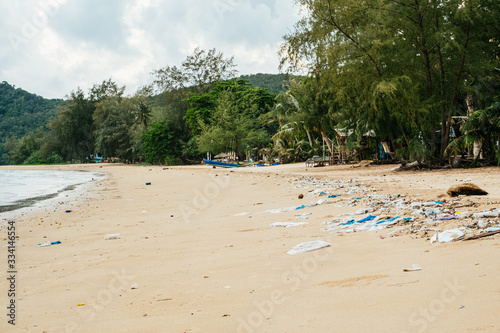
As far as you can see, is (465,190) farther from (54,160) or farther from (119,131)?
(54,160)

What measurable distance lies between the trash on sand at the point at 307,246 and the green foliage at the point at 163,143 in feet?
158

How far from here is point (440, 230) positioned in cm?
459

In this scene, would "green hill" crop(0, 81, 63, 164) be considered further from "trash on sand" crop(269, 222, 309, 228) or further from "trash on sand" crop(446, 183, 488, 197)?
"trash on sand" crop(446, 183, 488, 197)

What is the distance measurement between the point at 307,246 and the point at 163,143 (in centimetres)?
4885

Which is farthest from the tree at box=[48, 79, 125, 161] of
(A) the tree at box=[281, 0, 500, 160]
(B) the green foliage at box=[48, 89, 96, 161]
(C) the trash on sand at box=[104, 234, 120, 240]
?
(C) the trash on sand at box=[104, 234, 120, 240]

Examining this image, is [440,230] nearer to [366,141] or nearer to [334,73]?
[334,73]

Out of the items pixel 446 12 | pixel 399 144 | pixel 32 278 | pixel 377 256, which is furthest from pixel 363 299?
pixel 399 144

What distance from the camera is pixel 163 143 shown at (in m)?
52.2

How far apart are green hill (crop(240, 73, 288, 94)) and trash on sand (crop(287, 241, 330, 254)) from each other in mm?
79024

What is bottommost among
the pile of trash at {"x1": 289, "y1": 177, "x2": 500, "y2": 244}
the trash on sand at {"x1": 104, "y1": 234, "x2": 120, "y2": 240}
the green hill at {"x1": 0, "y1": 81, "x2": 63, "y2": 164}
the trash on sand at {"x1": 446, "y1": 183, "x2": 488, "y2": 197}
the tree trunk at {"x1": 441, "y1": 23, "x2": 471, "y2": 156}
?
the trash on sand at {"x1": 104, "y1": 234, "x2": 120, "y2": 240}

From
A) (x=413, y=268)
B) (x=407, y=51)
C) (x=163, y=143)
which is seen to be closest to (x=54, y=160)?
(x=163, y=143)

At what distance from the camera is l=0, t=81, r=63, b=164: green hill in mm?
108062

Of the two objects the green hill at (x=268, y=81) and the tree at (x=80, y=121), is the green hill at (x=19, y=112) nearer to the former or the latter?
the tree at (x=80, y=121)

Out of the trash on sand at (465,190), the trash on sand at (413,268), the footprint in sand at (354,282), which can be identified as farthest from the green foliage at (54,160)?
the trash on sand at (413,268)
